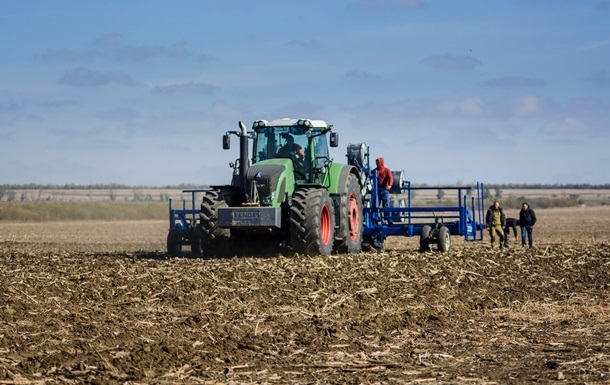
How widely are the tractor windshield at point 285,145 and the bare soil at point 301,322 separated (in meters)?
2.54

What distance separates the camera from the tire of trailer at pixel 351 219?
796 inches

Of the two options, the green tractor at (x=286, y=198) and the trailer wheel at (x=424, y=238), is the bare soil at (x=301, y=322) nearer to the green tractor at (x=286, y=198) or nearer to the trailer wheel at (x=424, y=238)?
the green tractor at (x=286, y=198)

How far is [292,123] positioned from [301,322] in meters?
9.27

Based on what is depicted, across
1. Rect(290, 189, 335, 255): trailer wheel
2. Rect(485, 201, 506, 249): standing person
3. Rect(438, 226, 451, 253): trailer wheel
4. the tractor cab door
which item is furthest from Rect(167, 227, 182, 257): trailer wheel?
Rect(485, 201, 506, 249): standing person

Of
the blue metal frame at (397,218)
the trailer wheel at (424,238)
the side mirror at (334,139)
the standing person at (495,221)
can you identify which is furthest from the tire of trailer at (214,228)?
the standing person at (495,221)

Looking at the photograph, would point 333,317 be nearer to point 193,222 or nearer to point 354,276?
point 354,276

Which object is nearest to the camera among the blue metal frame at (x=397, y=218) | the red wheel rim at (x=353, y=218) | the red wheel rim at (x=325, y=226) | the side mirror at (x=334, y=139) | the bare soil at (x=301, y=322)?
the bare soil at (x=301, y=322)

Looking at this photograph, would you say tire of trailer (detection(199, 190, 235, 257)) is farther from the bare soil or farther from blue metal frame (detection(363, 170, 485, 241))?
blue metal frame (detection(363, 170, 485, 241))

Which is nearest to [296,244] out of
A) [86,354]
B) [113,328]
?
[113,328]

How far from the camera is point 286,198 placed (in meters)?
19.4

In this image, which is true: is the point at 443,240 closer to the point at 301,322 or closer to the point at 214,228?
the point at 214,228

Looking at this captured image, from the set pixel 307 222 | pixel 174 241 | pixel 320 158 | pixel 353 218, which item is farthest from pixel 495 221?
pixel 307 222

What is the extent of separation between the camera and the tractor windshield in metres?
20.1

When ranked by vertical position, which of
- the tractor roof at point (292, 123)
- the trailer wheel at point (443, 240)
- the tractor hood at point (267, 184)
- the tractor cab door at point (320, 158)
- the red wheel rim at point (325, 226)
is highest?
the tractor roof at point (292, 123)
